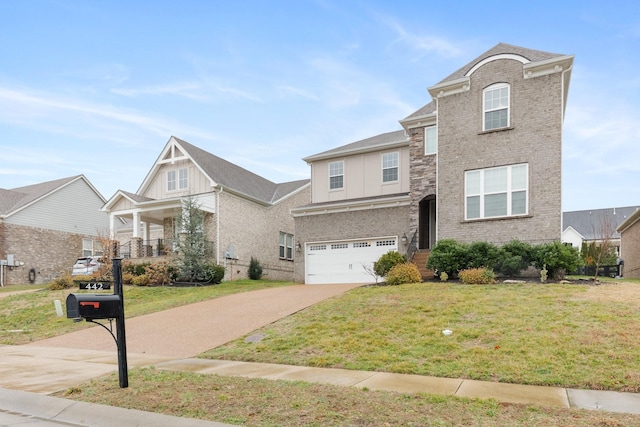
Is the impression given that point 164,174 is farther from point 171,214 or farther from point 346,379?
point 346,379

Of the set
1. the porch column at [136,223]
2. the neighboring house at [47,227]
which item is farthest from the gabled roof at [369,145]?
the neighboring house at [47,227]

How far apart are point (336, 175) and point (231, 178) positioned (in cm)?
720

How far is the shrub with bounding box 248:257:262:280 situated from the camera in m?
27.8

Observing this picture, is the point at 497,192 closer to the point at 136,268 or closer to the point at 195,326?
the point at 195,326

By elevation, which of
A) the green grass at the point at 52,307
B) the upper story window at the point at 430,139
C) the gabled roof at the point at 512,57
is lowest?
the green grass at the point at 52,307

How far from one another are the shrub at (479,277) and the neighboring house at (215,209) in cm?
1443

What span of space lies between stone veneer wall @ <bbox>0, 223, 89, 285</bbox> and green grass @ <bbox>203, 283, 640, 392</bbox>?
84.6 ft

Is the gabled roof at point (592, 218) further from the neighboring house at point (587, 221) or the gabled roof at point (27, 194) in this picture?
the gabled roof at point (27, 194)

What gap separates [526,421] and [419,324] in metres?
5.49

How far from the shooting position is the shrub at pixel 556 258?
1556 cm

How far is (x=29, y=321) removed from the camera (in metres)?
16.4

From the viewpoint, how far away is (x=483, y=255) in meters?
16.7

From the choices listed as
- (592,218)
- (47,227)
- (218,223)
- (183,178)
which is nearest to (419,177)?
(218,223)

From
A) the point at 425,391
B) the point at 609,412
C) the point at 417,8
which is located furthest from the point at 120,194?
the point at 609,412
